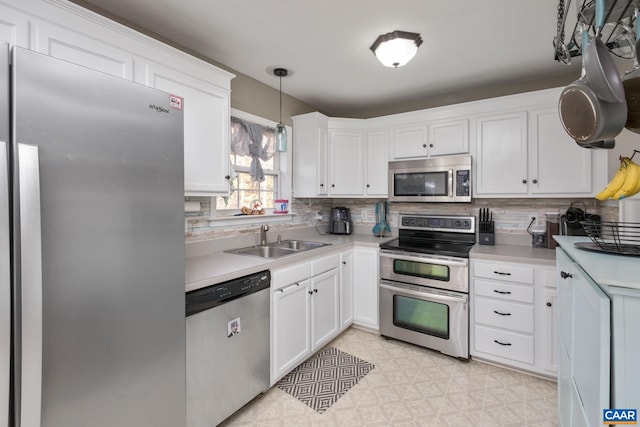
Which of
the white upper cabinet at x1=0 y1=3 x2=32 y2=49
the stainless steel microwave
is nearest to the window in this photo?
the stainless steel microwave

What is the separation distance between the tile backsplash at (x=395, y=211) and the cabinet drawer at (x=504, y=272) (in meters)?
0.66

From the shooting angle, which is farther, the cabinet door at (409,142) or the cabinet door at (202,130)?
the cabinet door at (409,142)

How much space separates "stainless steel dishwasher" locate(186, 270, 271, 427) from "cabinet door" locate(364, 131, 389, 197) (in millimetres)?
1708

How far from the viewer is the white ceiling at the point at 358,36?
1.75 meters

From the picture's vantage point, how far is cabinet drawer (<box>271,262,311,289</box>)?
82.0 inches

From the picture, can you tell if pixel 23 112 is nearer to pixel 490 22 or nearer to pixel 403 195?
pixel 490 22

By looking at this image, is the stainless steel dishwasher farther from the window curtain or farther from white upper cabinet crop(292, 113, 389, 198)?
white upper cabinet crop(292, 113, 389, 198)

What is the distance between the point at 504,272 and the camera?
2.34 m

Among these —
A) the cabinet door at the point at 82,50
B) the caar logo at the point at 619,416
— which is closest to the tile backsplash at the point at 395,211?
the cabinet door at the point at 82,50

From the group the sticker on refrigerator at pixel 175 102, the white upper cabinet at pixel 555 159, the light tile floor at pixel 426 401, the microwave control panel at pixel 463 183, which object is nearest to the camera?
the sticker on refrigerator at pixel 175 102

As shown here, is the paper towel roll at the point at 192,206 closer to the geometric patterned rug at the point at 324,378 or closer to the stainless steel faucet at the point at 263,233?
the stainless steel faucet at the point at 263,233

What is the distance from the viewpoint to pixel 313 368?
240 cm

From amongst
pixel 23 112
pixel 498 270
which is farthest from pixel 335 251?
pixel 23 112

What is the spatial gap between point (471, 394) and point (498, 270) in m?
0.92
